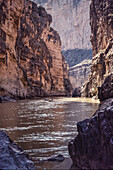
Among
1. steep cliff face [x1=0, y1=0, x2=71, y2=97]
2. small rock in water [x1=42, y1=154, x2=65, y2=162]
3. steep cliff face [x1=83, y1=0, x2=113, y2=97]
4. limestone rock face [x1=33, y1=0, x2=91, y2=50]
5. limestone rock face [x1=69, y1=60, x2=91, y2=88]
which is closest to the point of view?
small rock in water [x1=42, y1=154, x2=65, y2=162]

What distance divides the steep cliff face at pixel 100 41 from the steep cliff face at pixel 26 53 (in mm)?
12582

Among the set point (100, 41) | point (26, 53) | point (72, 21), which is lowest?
point (26, 53)

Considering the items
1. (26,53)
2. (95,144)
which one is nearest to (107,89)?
(95,144)

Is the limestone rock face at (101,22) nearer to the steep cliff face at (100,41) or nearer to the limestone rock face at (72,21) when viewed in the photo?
the steep cliff face at (100,41)

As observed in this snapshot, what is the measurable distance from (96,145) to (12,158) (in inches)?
54.2

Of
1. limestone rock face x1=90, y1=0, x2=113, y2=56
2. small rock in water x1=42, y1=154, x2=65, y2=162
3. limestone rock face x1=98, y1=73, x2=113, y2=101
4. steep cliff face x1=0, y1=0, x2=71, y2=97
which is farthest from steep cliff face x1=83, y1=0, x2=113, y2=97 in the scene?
small rock in water x1=42, y1=154, x2=65, y2=162

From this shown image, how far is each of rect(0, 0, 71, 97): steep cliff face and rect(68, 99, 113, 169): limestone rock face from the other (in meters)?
23.4

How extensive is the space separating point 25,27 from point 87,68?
3070 inches

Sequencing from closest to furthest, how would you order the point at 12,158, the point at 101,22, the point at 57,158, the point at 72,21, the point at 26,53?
1. the point at 12,158
2. the point at 57,158
3. the point at 101,22
4. the point at 26,53
5. the point at 72,21

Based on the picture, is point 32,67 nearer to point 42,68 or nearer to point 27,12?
point 42,68

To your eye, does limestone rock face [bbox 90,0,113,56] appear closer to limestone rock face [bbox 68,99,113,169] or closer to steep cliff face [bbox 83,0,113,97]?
steep cliff face [bbox 83,0,113,97]

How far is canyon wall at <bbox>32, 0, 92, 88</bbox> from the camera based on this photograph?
438ft

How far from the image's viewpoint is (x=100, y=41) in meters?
40.8

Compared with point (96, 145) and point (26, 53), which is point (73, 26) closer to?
point (26, 53)
